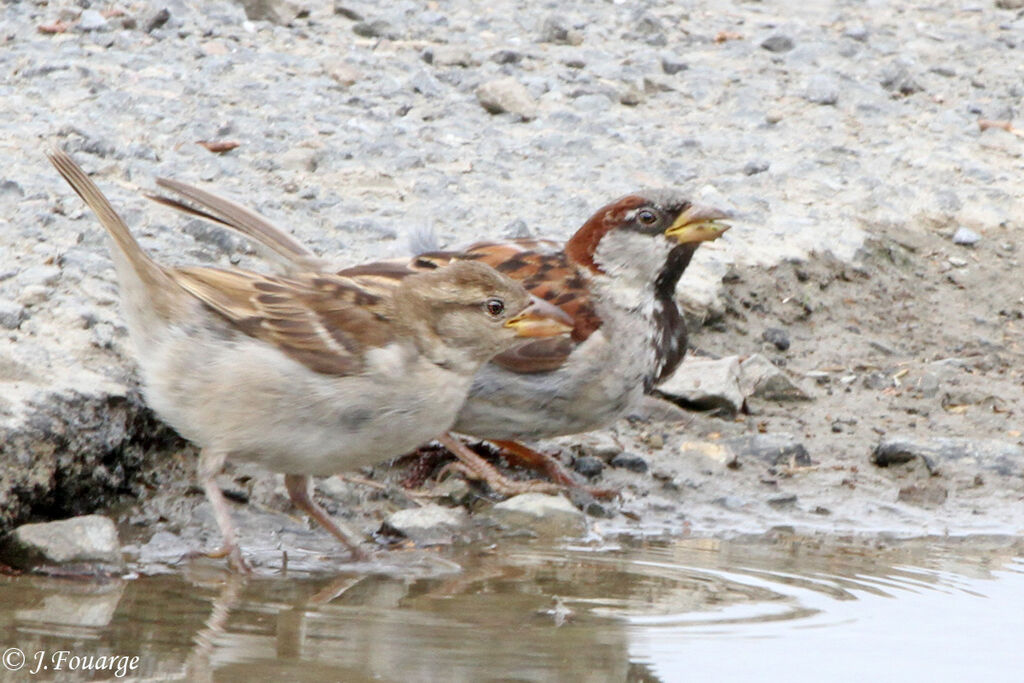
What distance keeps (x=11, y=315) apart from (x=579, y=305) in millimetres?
Answer: 2063

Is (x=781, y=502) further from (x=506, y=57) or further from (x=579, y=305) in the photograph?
(x=506, y=57)

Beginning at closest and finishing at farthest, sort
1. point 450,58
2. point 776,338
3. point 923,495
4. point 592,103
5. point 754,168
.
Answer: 1. point 923,495
2. point 776,338
3. point 754,168
4. point 592,103
5. point 450,58

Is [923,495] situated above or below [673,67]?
below

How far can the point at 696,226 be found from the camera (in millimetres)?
6059

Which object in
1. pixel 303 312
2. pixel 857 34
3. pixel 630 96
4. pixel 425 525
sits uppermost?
pixel 857 34

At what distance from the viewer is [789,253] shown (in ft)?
25.2

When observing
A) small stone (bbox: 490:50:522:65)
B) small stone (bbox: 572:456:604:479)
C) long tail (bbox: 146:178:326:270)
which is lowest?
small stone (bbox: 572:456:604:479)

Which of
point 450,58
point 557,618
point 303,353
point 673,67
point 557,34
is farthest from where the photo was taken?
point 557,34

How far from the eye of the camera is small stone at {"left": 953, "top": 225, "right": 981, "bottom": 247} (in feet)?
26.9

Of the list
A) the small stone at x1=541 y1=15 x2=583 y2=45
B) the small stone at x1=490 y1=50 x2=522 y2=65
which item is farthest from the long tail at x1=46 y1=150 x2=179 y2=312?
the small stone at x1=541 y1=15 x2=583 y2=45

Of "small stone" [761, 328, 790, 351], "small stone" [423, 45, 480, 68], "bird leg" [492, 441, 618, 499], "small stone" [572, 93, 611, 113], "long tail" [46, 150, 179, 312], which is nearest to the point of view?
"long tail" [46, 150, 179, 312]

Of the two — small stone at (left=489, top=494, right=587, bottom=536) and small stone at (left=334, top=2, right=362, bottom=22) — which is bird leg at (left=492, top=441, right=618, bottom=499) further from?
small stone at (left=334, top=2, right=362, bottom=22)

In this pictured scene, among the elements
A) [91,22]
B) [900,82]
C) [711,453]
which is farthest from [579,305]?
[900,82]

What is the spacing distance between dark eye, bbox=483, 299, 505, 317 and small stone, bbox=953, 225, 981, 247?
4.00m
